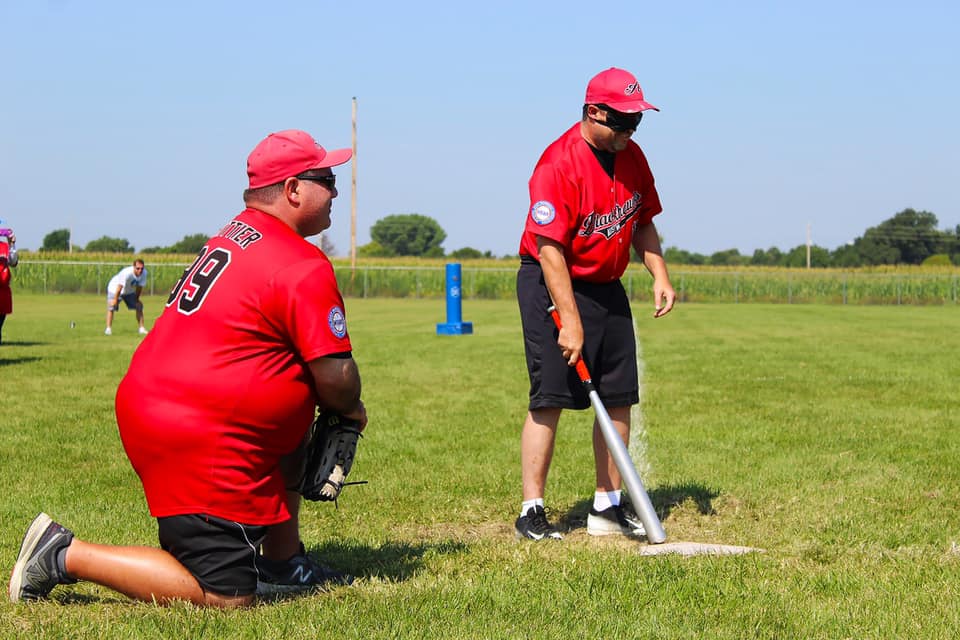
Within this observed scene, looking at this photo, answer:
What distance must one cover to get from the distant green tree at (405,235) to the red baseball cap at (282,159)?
131669 mm

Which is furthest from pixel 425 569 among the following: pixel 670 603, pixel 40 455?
pixel 40 455

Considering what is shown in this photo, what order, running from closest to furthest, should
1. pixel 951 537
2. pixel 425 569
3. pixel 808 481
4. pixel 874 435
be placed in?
pixel 425 569, pixel 951 537, pixel 808 481, pixel 874 435

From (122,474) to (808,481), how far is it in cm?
436

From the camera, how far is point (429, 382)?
12.8m

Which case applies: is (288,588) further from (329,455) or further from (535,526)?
(535,526)

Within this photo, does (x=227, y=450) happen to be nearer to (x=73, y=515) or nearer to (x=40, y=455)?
(x=73, y=515)

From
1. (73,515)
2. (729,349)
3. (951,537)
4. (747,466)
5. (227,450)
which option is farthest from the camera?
(729,349)

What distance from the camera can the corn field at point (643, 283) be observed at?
51625mm

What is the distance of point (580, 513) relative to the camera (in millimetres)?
6102

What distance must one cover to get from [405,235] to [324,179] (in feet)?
440

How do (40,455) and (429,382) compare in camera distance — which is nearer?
(40,455)

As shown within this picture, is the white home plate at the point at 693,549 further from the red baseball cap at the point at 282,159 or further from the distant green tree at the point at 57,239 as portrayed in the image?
the distant green tree at the point at 57,239

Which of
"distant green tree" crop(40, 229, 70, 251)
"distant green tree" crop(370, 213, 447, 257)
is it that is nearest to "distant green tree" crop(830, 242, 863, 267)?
"distant green tree" crop(370, 213, 447, 257)

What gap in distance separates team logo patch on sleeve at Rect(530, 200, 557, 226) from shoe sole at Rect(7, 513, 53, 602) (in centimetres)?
257
